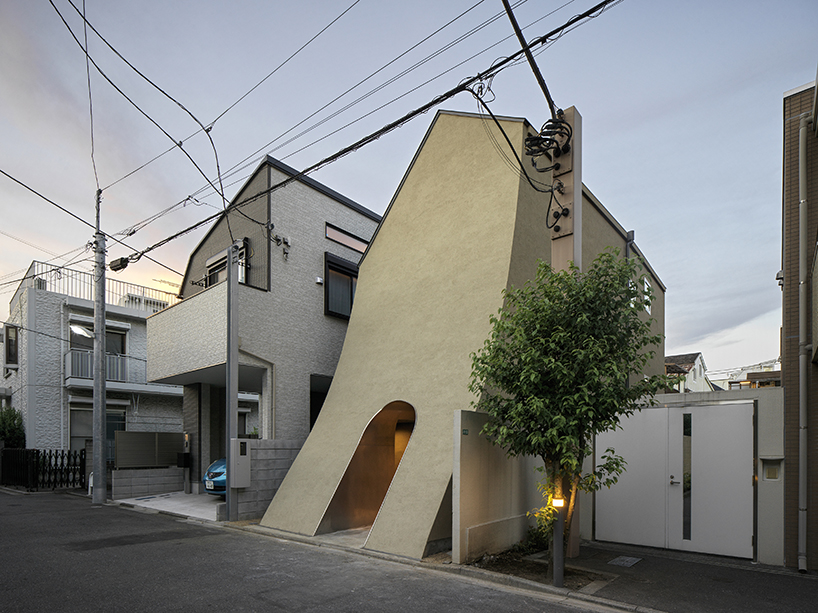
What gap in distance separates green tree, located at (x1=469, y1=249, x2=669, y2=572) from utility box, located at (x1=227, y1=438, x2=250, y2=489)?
5.87m

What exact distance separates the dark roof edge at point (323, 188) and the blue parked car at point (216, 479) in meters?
7.36

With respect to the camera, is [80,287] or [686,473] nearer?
[686,473]

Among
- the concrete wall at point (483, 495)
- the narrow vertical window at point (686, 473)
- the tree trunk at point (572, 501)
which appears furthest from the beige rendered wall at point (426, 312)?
the narrow vertical window at point (686, 473)

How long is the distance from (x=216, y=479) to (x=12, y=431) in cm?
1282

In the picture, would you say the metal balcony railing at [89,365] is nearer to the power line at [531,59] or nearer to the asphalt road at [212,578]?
the asphalt road at [212,578]

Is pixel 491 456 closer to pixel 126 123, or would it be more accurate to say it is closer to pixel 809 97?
pixel 809 97

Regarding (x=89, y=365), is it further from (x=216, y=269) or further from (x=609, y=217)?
(x=609, y=217)

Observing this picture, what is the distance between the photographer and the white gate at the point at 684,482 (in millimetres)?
8148

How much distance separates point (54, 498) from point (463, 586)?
14.6 meters

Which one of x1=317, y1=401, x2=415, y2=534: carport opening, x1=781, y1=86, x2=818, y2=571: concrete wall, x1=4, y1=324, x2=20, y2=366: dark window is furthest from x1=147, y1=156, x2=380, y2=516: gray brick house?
x1=4, y1=324, x2=20, y2=366: dark window

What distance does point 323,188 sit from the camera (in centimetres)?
1473

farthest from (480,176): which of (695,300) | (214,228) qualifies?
(695,300)

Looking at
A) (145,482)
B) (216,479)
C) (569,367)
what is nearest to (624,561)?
(569,367)

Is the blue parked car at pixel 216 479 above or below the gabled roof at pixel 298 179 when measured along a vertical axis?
below
